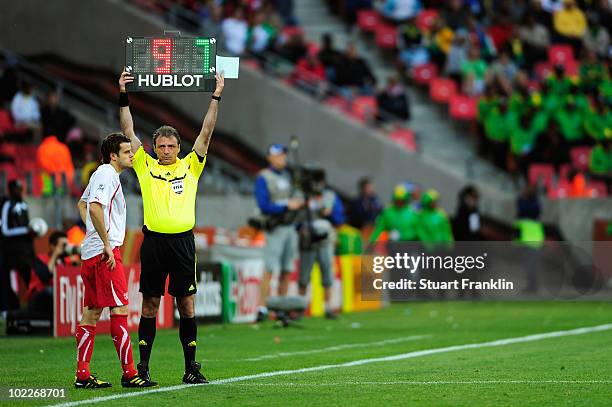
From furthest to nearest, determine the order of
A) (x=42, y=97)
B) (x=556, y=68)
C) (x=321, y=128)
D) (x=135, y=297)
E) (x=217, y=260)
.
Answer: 1. (x=556, y=68)
2. (x=321, y=128)
3. (x=42, y=97)
4. (x=217, y=260)
5. (x=135, y=297)

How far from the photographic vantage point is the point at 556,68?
32875 millimetres

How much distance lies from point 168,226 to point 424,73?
22.5 meters

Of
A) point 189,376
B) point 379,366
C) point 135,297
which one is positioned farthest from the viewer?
point 135,297

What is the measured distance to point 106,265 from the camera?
37.7 feet

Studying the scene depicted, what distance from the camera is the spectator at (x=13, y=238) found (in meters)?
19.6

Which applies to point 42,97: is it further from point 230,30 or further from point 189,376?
point 189,376

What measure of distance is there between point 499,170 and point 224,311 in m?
13.2

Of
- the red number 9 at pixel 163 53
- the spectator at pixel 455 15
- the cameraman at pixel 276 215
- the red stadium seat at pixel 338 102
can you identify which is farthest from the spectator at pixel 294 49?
the red number 9 at pixel 163 53

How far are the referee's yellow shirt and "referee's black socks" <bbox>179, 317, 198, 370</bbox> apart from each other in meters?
0.75

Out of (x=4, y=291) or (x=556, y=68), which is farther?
(x=556, y=68)

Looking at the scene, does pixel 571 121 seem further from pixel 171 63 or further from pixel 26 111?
pixel 171 63

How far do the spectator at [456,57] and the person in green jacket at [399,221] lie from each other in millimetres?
7606

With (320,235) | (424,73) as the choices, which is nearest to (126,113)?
(320,235)

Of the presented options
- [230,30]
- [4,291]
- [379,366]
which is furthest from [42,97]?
[379,366]
